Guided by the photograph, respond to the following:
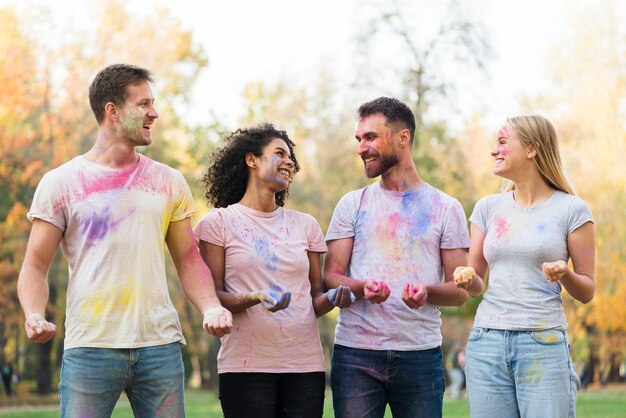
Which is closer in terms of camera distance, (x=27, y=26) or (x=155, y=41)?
(x=27, y=26)

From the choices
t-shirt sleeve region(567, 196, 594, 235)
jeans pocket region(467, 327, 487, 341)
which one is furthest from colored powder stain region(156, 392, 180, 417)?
t-shirt sleeve region(567, 196, 594, 235)

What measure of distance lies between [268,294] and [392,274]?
0.90 m

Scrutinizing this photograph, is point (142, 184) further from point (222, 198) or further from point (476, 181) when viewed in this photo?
point (476, 181)

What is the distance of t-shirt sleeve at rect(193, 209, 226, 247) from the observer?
5.10m

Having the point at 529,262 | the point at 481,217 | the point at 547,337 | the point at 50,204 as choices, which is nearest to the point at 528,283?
the point at 529,262

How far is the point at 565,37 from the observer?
2938cm

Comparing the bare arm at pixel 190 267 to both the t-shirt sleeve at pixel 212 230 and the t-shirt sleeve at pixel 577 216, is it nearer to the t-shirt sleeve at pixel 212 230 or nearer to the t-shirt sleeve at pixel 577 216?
the t-shirt sleeve at pixel 212 230

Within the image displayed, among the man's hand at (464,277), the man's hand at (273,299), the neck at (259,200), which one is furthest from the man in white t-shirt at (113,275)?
the man's hand at (464,277)

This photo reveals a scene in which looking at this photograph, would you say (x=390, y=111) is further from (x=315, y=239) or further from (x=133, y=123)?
(x=133, y=123)

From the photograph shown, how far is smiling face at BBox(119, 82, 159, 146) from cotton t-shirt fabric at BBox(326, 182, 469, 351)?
1347mm

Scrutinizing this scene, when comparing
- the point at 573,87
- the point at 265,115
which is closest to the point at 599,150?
the point at 573,87

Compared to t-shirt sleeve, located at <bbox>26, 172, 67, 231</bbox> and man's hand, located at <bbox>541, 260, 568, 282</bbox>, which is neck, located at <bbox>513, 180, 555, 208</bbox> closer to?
man's hand, located at <bbox>541, 260, 568, 282</bbox>

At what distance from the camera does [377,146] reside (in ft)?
18.1

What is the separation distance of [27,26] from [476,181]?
45.8 feet
